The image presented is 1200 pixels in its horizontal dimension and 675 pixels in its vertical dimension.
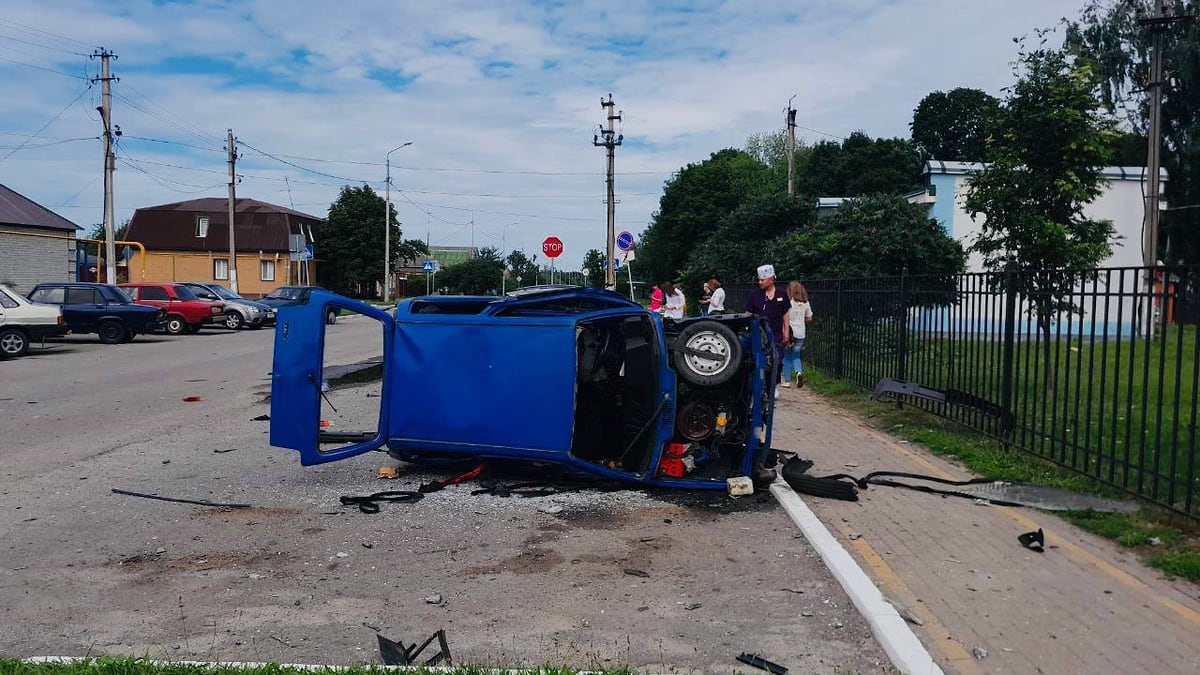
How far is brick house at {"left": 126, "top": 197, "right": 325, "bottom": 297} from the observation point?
67.6 metres

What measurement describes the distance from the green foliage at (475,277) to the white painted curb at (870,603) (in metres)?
62.5

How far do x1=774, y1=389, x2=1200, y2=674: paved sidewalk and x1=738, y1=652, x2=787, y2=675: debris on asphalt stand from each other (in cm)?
72

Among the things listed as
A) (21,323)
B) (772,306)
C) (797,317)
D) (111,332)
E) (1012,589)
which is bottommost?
(1012,589)

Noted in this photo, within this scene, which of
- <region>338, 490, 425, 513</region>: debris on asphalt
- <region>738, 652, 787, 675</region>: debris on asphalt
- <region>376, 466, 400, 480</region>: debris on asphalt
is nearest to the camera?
<region>738, 652, 787, 675</region>: debris on asphalt

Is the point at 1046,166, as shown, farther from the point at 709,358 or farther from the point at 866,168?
the point at 866,168

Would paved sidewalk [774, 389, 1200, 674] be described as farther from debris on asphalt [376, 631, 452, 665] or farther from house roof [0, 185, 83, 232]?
house roof [0, 185, 83, 232]

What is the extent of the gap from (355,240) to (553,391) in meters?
68.2

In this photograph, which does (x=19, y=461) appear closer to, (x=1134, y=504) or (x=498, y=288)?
(x=1134, y=504)

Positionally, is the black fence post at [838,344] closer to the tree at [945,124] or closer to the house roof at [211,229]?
the tree at [945,124]

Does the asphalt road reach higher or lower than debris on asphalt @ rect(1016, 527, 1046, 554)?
lower

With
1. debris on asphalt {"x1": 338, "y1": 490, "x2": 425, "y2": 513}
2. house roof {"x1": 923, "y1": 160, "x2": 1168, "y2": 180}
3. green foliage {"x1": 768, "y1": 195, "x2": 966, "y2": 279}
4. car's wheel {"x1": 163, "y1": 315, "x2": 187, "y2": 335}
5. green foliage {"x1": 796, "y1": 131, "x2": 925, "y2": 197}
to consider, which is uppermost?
green foliage {"x1": 796, "y1": 131, "x2": 925, "y2": 197}

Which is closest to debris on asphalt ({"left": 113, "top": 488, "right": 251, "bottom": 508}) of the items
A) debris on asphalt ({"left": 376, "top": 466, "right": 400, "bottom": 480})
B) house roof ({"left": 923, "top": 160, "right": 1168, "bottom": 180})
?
debris on asphalt ({"left": 376, "top": 466, "right": 400, "bottom": 480})

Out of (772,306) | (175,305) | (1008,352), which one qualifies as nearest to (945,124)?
(175,305)

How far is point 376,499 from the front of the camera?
24.4ft
